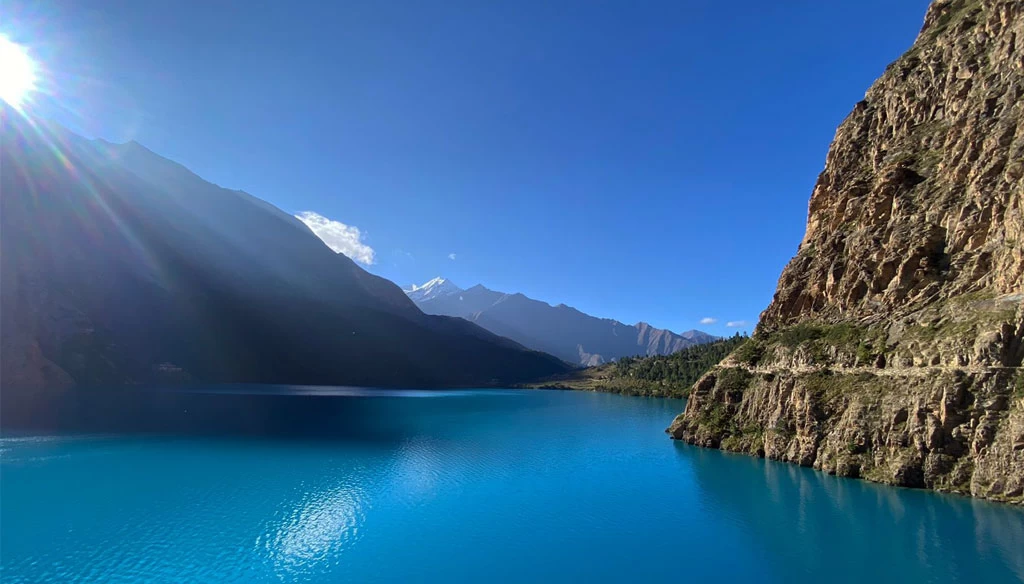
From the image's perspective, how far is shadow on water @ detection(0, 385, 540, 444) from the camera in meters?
72.5

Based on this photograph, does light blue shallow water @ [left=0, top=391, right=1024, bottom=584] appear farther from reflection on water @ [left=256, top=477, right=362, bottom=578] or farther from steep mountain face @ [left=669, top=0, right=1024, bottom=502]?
steep mountain face @ [left=669, top=0, right=1024, bottom=502]

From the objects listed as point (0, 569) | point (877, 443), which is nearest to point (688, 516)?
point (877, 443)

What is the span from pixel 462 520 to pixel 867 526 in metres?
28.7

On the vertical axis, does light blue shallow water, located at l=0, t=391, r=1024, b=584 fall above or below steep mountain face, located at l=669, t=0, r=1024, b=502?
below

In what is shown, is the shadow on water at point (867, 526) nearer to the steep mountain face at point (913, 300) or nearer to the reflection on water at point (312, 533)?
the steep mountain face at point (913, 300)

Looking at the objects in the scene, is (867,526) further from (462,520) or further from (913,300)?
(462,520)

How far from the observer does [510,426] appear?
91.0 meters

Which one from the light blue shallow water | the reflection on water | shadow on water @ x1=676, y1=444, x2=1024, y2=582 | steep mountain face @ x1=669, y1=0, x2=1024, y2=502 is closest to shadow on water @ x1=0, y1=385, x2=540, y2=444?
the light blue shallow water

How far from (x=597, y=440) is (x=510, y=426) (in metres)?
21.3

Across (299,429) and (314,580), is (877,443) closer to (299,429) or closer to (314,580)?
(314,580)

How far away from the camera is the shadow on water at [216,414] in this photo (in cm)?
7250

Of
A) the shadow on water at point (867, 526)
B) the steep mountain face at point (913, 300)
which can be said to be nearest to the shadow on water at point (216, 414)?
the shadow on water at point (867, 526)

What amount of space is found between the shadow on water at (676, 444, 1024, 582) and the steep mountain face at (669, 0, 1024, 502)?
268cm

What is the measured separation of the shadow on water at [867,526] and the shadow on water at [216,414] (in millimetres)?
48642
